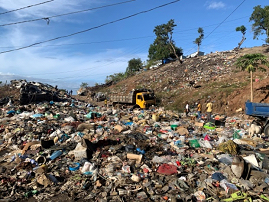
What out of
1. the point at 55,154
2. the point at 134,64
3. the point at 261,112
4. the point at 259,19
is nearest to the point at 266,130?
the point at 261,112

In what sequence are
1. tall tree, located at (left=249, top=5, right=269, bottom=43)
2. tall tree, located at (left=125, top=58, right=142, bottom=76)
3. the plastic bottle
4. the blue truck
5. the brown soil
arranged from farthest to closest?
tall tree, located at (left=125, top=58, right=142, bottom=76), tall tree, located at (left=249, top=5, right=269, bottom=43), the brown soil, the blue truck, the plastic bottle

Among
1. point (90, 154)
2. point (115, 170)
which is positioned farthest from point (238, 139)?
point (90, 154)

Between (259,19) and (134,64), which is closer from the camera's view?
(259,19)

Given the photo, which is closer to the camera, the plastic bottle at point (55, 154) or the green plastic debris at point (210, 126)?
the plastic bottle at point (55, 154)

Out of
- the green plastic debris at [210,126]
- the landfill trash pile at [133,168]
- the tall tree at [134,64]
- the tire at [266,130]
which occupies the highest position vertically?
the tall tree at [134,64]

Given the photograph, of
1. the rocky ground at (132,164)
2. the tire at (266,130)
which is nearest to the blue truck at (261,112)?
the tire at (266,130)

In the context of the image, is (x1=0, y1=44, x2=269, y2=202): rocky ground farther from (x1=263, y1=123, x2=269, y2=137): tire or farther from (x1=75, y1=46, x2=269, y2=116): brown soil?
(x1=75, y1=46, x2=269, y2=116): brown soil

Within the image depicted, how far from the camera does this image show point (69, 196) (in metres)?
4.18

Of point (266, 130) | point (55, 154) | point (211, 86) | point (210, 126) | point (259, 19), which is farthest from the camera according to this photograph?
point (259, 19)

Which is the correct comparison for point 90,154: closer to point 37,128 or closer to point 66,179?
point 66,179

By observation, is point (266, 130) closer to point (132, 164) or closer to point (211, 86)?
point (132, 164)

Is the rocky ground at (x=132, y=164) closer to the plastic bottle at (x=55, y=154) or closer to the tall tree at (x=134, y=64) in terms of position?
the plastic bottle at (x=55, y=154)

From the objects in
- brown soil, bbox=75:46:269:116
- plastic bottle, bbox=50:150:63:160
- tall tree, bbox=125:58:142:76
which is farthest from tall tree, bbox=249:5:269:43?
plastic bottle, bbox=50:150:63:160

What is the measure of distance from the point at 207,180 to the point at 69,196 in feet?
10.2
